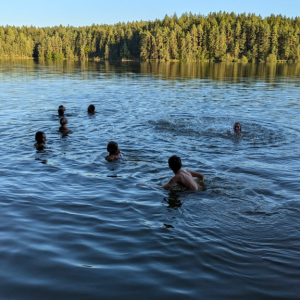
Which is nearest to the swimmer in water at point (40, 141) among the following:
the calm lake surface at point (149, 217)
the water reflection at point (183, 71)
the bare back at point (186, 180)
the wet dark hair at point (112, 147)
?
the calm lake surface at point (149, 217)

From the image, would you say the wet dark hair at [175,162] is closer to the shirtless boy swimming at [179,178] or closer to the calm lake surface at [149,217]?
the shirtless boy swimming at [179,178]

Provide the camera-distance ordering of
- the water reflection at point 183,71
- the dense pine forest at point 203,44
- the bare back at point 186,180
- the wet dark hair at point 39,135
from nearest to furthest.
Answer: the bare back at point 186,180 → the wet dark hair at point 39,135 → the water reflection at point 183,71 → the dense pine forest at point 203,44

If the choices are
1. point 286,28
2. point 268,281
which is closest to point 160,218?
point 268,281

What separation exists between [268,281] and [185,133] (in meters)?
10.5

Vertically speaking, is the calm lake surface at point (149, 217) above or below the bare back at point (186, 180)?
below

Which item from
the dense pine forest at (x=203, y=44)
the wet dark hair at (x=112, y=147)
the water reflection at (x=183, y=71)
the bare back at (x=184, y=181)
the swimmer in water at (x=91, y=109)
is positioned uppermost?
the dense pine forest at (x=203, y=44)

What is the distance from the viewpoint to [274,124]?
16.7 metres

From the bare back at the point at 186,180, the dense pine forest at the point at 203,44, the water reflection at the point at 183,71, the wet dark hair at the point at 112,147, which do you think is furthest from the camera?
the dense pine forest at the point at 203,44

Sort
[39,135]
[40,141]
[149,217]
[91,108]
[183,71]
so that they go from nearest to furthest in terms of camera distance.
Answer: [149,217] → [39,135] → [40,141] → [91,108] → [183,71]

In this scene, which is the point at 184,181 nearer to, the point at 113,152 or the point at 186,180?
the point at 186,180

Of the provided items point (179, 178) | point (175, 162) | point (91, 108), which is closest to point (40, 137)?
point (175, 162)

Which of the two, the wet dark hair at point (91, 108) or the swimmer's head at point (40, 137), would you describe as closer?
the swimmer's head at point (40, 137)

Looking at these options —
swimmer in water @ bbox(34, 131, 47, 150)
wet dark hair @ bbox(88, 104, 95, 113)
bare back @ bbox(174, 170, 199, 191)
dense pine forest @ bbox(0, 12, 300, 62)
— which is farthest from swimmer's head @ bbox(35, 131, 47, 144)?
dense pine forest @ bbox(0, 12, 300, 62)

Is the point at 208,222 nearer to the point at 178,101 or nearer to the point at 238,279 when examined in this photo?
the point at 238,279
